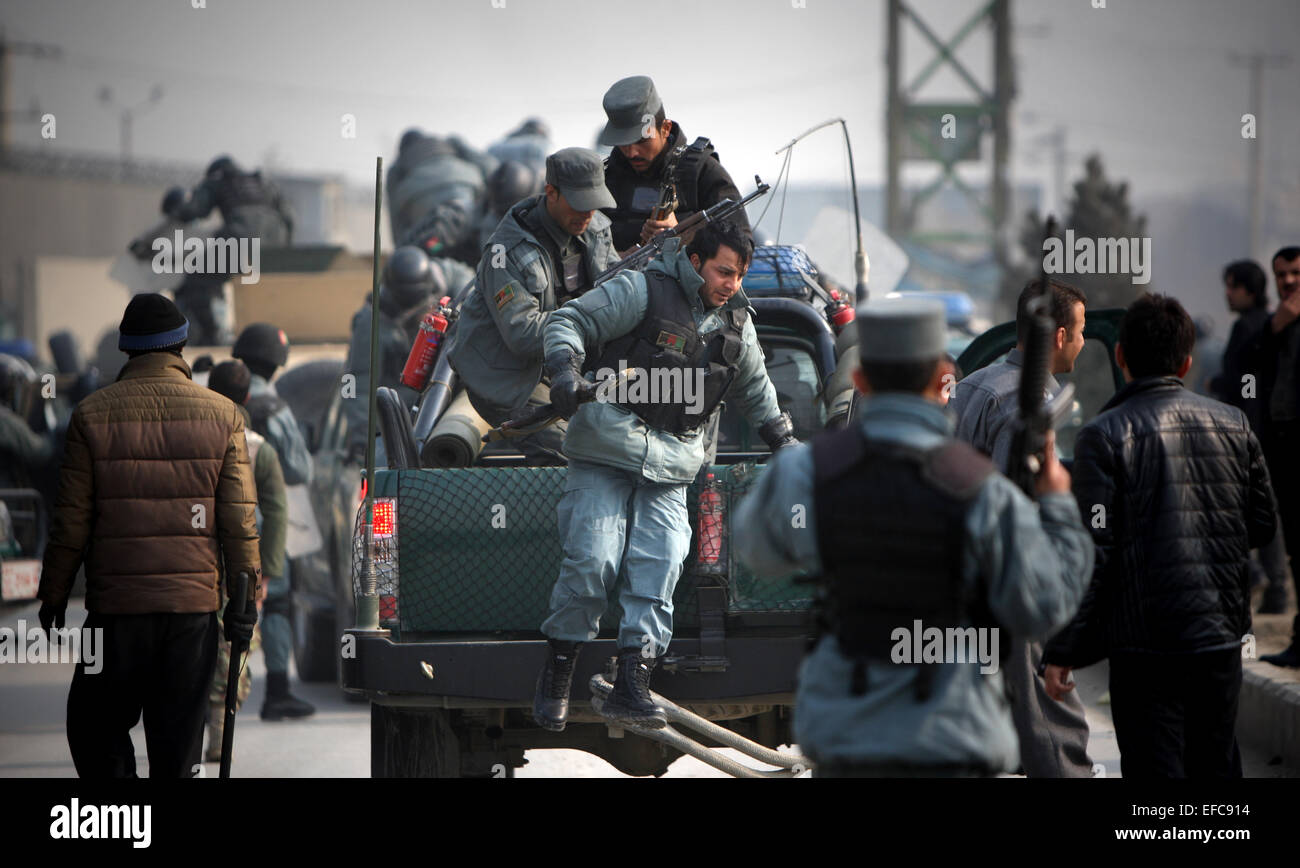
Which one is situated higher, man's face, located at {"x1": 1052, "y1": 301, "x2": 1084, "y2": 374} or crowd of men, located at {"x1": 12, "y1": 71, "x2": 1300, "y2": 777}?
man's face, located at {"x1": 1052, "y1": 301, "x2": 1084, "y2": 374}

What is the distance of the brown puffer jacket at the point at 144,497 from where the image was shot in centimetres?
515

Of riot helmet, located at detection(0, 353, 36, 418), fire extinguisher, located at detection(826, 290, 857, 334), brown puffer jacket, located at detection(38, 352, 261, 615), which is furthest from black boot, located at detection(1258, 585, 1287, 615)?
riot helmet, located at detection(0, 353, 36, 418)

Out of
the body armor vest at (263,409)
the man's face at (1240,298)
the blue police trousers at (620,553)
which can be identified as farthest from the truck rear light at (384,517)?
the man's face at (1240,298)

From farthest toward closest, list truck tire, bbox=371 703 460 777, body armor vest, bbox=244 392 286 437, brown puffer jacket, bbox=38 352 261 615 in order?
body armor vest, bbox=244 392 286 437, truck tire, bbox=371 703 460 777, brown puffer jacket, bbox=38 352 261 615

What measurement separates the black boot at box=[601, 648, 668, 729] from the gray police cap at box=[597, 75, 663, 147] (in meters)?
2.32

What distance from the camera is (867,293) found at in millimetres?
7645

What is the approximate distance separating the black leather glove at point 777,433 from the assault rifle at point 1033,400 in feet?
6.14

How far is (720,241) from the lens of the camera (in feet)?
18.1

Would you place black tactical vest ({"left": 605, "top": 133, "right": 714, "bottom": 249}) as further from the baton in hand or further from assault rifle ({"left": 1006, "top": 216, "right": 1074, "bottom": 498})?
assault rifle ({"left": 1006, "top": 216, "right": 1074, "bottom": 498})

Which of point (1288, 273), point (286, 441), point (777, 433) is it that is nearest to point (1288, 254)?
point (1288, 273)

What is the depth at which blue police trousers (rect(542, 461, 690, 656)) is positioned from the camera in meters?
5.32

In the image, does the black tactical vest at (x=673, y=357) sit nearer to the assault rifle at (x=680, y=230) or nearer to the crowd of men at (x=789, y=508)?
the crowd of men at (x=789, y=508)

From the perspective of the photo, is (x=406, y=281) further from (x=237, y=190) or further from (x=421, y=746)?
(x=421, y=746)
